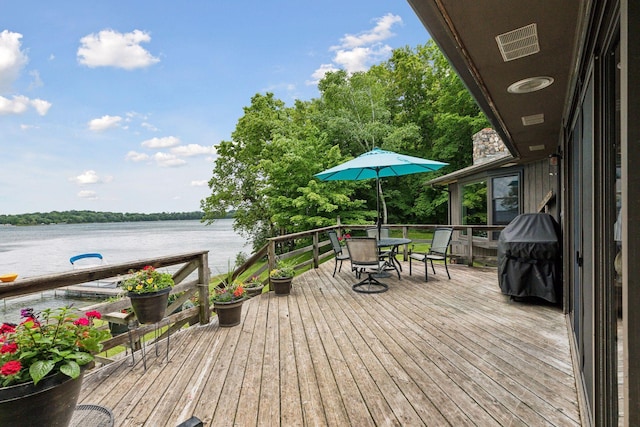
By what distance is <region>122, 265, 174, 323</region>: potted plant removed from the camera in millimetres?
2775

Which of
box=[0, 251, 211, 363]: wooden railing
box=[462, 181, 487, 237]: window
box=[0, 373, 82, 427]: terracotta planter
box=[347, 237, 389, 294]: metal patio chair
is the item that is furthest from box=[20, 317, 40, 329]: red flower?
box=[462, 181, 487, 237]: window

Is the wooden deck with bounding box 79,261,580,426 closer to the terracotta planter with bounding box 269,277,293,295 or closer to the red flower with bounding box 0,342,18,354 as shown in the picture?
the terracotta planter with bounding box 269,277,293,295

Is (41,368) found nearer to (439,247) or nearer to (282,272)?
(282,272)

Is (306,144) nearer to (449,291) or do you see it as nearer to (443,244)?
(443,244)

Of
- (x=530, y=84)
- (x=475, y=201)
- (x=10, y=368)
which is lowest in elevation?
(x=10, y=368)

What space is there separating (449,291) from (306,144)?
9.35 m

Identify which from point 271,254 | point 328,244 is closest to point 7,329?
point 271,254

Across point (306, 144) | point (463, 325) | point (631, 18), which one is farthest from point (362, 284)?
point (306, 144)

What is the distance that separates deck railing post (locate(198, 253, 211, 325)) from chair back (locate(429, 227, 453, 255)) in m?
4.08

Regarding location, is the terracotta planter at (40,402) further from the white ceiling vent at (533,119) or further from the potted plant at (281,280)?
the white ceiling vent at (533,119)

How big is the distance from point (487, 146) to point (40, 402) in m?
10.4

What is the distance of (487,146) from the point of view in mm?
9539

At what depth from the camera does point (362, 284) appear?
5547 mm

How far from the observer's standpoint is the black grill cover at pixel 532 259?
3.98 metres
